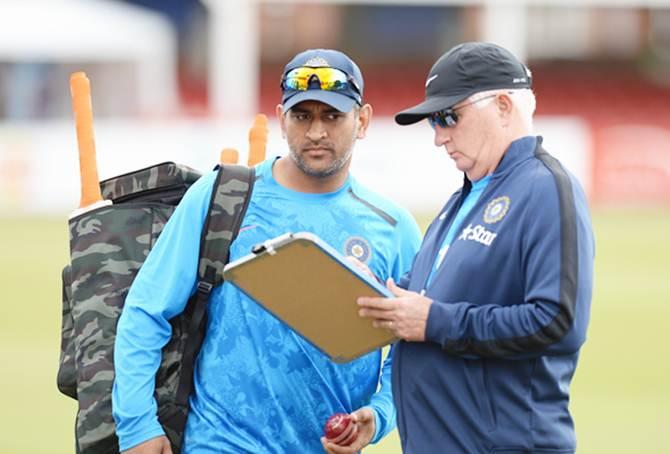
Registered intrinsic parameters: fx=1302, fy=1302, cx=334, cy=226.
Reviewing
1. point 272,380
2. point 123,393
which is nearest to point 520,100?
point 272,380

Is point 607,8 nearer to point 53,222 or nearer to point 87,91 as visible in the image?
point 53,222

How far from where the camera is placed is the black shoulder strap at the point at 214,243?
13.9 feet

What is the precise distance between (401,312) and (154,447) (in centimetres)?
104

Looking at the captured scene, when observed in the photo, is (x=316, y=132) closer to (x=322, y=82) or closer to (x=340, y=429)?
(x=322, y=82)

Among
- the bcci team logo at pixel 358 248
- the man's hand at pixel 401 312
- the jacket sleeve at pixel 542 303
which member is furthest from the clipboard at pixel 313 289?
the bcci team logo at pixel 358 248

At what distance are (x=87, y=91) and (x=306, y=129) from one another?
89 cm

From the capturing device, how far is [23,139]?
25.0 meters

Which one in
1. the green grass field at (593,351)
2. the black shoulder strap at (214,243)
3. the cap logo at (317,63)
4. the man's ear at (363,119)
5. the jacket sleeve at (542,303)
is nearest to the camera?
the jacket sleeve at (542,303)

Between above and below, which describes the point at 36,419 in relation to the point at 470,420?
below

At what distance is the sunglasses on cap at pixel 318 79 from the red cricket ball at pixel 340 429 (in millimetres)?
1082

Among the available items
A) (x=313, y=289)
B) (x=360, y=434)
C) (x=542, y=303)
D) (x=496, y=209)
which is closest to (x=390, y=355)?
(x=360, y=434)

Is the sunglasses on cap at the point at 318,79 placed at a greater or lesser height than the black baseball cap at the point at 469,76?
lesser

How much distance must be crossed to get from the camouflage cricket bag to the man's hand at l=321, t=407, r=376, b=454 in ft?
1.64

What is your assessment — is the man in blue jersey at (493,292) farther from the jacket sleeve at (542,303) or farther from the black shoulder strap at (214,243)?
the black shoulder strap at (214,243)
